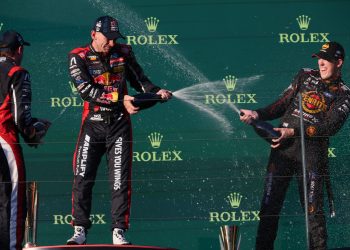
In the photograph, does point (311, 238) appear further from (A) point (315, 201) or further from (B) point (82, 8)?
(B) point (82, 8)

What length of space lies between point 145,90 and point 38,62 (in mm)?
1491

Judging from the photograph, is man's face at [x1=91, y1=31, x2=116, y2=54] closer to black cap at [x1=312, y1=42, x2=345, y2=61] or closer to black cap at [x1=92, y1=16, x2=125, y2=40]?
black cap at [x1=92, y1=16, x2=125, y2=40]

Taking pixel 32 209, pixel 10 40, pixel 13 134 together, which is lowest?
pixel 32 209

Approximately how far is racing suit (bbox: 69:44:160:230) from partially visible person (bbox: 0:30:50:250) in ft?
1.06

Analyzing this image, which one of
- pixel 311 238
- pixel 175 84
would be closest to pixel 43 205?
pixel 175 84

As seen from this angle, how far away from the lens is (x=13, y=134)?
18.1 feet

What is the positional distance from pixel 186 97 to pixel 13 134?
6.52 ft

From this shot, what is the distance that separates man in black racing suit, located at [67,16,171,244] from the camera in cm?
573

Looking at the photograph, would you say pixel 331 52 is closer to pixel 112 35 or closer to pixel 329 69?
pixel 329 69

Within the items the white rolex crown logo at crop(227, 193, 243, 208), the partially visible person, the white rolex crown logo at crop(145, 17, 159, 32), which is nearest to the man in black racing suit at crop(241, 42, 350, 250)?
the white rolex crown logo at crop(227, 193, 243, 208)

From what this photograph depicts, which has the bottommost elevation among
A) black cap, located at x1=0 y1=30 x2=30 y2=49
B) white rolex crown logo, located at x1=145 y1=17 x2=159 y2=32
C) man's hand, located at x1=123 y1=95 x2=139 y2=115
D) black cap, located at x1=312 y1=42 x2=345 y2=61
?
man's hand, located at x1=123 y1=95 x2=139 y2=115

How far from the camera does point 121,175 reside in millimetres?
5781

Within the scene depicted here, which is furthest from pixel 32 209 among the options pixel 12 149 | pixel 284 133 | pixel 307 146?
pixel 307 146

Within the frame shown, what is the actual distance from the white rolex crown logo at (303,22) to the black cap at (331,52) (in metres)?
0.59
